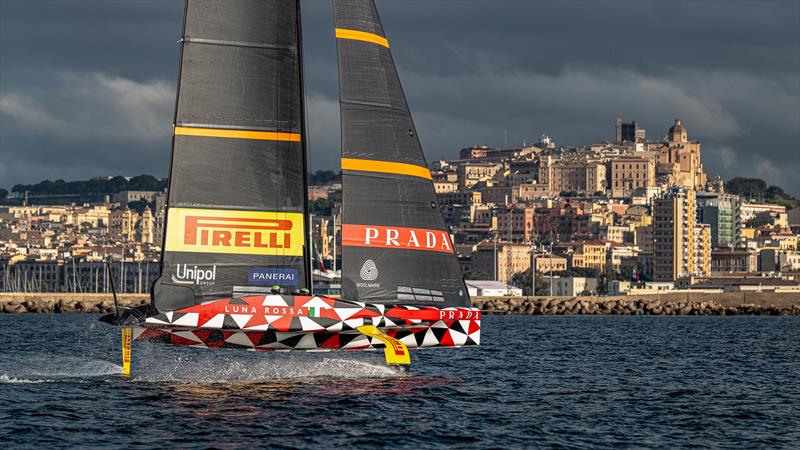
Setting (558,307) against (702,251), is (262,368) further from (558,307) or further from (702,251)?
(702,251)

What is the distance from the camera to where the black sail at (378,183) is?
25156mm

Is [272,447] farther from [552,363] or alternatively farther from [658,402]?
[552,363]

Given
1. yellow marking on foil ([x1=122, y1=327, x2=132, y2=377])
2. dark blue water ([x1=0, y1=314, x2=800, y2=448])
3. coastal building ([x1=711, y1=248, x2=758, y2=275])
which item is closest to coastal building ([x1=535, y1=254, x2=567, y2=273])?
coastal building ([x1=711, y1=248, x2=758, y2=275])

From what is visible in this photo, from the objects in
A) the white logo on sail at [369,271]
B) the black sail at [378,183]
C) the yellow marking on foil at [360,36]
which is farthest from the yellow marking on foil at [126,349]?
the yellow marking on foil at [360,36]

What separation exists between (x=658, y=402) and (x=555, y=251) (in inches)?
6385

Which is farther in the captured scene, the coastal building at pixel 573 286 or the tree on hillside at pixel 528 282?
the tree on hillside at pixel 528 282

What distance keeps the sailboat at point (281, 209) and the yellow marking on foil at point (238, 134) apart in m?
0.02

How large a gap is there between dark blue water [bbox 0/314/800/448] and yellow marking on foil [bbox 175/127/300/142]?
4042mm

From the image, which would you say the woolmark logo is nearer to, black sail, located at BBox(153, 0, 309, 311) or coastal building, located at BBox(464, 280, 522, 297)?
black sail, located at BBox(153, 0, 309, 311)

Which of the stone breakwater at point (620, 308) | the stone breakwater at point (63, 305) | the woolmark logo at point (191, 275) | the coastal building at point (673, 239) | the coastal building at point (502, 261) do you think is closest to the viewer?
the woolmark logo at point (191, 275)

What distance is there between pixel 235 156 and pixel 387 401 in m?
4.80

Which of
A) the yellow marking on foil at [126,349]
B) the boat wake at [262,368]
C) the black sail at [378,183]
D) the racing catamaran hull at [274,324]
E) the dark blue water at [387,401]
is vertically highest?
the black sail at [378,183]

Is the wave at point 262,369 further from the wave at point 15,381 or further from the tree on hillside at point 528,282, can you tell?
the tree on hillside at point 528,282

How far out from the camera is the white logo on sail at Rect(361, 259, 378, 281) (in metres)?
Result: 25.2
